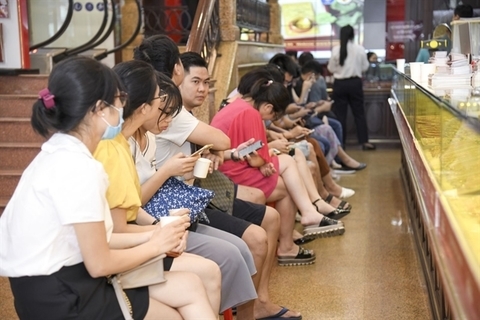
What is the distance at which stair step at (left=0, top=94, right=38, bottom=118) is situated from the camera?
6.98m

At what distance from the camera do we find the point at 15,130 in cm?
673

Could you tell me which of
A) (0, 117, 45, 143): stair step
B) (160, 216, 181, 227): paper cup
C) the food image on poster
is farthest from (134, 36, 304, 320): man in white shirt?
the food image on poster

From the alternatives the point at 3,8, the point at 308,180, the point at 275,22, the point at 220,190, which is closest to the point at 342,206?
the point at 308,180

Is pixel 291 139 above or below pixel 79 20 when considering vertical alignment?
below

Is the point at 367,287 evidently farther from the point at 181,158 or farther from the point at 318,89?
the point at 318,89

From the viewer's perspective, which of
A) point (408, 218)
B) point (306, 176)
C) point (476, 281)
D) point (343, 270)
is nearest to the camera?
point (476, 281)

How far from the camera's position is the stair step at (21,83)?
24.0 ft

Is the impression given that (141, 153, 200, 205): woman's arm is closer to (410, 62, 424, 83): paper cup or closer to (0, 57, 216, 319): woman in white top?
(0, 57, 216, 319): woman in white top

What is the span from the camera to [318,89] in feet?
30.6

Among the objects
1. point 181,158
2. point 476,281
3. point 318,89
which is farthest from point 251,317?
point 318,89

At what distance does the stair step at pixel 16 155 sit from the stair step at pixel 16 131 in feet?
0.74

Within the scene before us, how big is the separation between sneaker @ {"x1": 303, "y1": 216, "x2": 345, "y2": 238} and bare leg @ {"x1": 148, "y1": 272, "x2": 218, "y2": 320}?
9.74ft

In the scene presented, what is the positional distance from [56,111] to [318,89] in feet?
23.2

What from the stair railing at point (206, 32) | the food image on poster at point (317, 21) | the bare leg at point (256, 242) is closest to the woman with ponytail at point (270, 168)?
the bare leg at point (256, 242)
